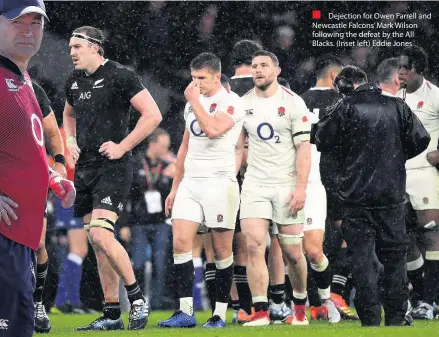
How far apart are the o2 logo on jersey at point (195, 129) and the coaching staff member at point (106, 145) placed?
42cm

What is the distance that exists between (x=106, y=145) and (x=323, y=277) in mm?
2646

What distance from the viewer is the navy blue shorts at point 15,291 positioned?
5.29 metres

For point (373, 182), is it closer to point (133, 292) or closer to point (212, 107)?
point (212, 107)

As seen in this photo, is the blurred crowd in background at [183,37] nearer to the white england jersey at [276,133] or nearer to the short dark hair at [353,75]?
the white england jersey at [276,133]

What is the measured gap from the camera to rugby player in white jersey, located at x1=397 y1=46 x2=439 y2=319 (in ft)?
37.5

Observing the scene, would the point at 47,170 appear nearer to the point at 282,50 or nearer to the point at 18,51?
the point at 18,51

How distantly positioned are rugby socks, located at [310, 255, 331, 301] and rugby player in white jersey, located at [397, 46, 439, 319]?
2.84 feet

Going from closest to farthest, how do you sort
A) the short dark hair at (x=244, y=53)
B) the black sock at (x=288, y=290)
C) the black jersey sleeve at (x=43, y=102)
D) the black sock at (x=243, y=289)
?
the black jersey sleeve at (x=43, y=102)
the black sock at (x=243, y=289)
the short dark hair at (x=244, y=53)
the black sock at (x=288, y=290)

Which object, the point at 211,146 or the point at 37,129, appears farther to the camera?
the point at 211,146

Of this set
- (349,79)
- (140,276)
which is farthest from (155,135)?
(349,79)

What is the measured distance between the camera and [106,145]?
32.8 feet

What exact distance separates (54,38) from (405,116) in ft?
21.3

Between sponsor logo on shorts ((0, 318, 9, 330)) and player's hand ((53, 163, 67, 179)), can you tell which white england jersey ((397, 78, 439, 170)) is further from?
sponsor logo on shorts ((0, 318, 9, 330))

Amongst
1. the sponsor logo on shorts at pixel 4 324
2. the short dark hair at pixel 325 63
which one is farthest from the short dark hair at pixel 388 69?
the sponsor logo on shorts at pixel 4 324
